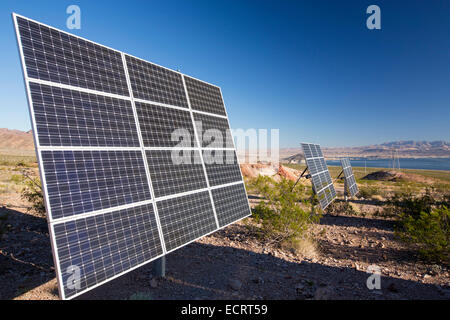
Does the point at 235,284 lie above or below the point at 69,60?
below

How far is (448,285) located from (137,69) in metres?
10.2

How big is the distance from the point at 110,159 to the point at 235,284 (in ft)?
14.1

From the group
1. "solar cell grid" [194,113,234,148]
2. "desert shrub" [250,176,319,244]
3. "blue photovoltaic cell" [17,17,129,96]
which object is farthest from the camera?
"desert shrub" [250,176,319,244]

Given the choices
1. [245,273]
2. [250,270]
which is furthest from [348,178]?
[245,273]

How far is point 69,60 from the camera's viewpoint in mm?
5133

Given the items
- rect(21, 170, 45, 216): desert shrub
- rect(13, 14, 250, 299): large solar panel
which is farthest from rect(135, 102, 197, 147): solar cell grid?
rect(21, 170, 45, 216): desert shrub

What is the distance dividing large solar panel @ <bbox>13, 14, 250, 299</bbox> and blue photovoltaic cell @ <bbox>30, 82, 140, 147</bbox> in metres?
0.02

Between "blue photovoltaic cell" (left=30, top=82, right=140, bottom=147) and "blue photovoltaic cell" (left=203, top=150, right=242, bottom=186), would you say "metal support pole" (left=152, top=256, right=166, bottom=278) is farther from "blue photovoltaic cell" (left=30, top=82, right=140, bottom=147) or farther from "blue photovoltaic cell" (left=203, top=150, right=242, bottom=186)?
Answer: "blue photovoltaic cell" (left=30, top=82, right=140, bottom=147)

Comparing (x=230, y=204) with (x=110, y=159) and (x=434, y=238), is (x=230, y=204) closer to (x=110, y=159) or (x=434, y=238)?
(x=110, y=159)

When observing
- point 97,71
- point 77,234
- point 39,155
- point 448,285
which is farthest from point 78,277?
point 448,285

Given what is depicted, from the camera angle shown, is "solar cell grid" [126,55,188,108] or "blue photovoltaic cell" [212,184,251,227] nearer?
"solar cell grid" [126,55,188,108]

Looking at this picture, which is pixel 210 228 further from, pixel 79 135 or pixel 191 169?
pixel 79 135

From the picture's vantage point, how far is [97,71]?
557cm

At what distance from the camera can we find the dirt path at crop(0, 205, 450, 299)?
5770mm
